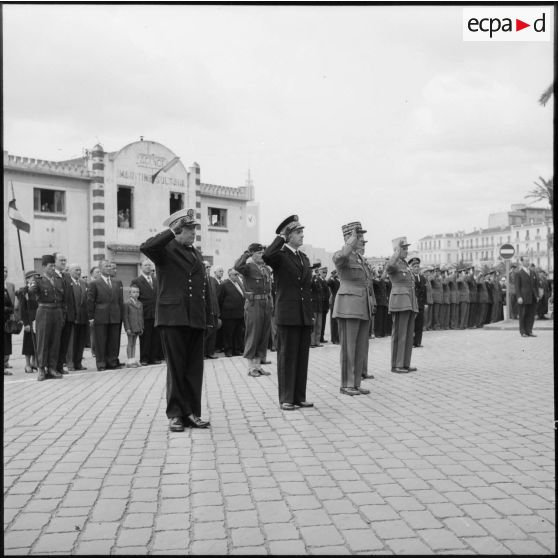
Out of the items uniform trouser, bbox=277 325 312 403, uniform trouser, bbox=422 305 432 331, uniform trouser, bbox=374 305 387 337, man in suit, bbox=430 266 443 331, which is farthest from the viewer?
uniform trouser, bbox=422 305 432 331

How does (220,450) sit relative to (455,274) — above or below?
below

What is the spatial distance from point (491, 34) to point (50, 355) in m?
9.37

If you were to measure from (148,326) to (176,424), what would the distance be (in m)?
7.04

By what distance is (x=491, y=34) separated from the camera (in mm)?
3723

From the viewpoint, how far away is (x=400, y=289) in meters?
11.3

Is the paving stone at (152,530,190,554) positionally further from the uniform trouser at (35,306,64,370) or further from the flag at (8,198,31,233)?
the flag at (8,198,31,233)

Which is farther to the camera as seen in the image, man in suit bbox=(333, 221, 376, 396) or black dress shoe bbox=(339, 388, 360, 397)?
man in suit bbox=(333, 221, 376, 396)

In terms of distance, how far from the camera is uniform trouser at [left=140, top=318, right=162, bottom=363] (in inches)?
535

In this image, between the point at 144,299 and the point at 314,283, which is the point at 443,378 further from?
the point at 314,283

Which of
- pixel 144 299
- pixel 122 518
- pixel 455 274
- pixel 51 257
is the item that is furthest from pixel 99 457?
pixel 455 274

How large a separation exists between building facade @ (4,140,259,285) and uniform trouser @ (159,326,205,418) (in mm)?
21851

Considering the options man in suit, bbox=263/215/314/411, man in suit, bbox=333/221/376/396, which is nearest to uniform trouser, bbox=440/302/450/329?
man in suit, bbox=333/221/376/396

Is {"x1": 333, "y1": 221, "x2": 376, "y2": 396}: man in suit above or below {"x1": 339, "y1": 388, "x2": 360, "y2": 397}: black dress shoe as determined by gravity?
above

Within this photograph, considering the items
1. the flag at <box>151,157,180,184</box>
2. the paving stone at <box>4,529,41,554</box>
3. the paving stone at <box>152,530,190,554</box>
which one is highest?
the flag at <box>151,157,180,184</box>
